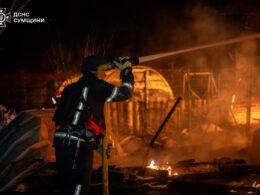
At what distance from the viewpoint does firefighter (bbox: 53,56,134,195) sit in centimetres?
459

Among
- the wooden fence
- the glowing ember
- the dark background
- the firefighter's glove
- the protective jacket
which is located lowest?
the glowing ember

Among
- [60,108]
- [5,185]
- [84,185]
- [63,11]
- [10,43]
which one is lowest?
[5,185]

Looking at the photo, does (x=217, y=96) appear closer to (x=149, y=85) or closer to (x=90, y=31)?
(x=149, y=85)

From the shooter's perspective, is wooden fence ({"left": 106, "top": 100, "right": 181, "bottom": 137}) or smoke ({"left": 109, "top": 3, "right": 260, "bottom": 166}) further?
wooden fence ({"left": 106, "top": 100, "right": 181, "bottom": 137})

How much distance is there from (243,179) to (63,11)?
16086 mm

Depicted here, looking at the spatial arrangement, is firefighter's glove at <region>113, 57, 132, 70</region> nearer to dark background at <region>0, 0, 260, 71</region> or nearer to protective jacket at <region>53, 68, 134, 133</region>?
protective jacket at <region>53, 68, 134, 133</region>

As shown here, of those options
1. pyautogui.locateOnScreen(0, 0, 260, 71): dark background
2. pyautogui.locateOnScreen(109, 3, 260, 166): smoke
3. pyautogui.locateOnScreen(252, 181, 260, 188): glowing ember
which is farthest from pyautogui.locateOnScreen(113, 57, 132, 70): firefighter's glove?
pyautogui.locateOnScreen(0, 0, 260, 71): dark background

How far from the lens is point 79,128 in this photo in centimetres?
A: 461

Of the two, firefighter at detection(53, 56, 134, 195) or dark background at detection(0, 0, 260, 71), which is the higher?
dark background at detection(0, 0, 260, 71)

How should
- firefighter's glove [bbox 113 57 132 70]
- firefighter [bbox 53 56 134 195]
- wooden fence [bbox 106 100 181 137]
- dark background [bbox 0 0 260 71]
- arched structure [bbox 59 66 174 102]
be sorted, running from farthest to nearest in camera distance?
1. dark background [bbox 0 0 260 71]
2. arched structure [bbox 59 66 174 102]
3. wooden fence [bbox 106 100 181 137]
4. firefighter's glove [bbox 113 57 132 70]
5. firefighter [bbox 53 56 134 195]

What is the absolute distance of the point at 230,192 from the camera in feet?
19.9

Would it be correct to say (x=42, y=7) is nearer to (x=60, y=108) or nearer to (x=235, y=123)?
(x=235, y=123)

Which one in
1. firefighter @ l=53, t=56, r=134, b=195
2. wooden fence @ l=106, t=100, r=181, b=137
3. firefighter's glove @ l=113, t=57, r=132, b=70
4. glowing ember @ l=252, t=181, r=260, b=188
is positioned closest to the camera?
firefighter @ l=53, t=56, r=134, b=195

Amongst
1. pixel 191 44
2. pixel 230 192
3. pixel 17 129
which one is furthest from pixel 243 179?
pixel 191 44
